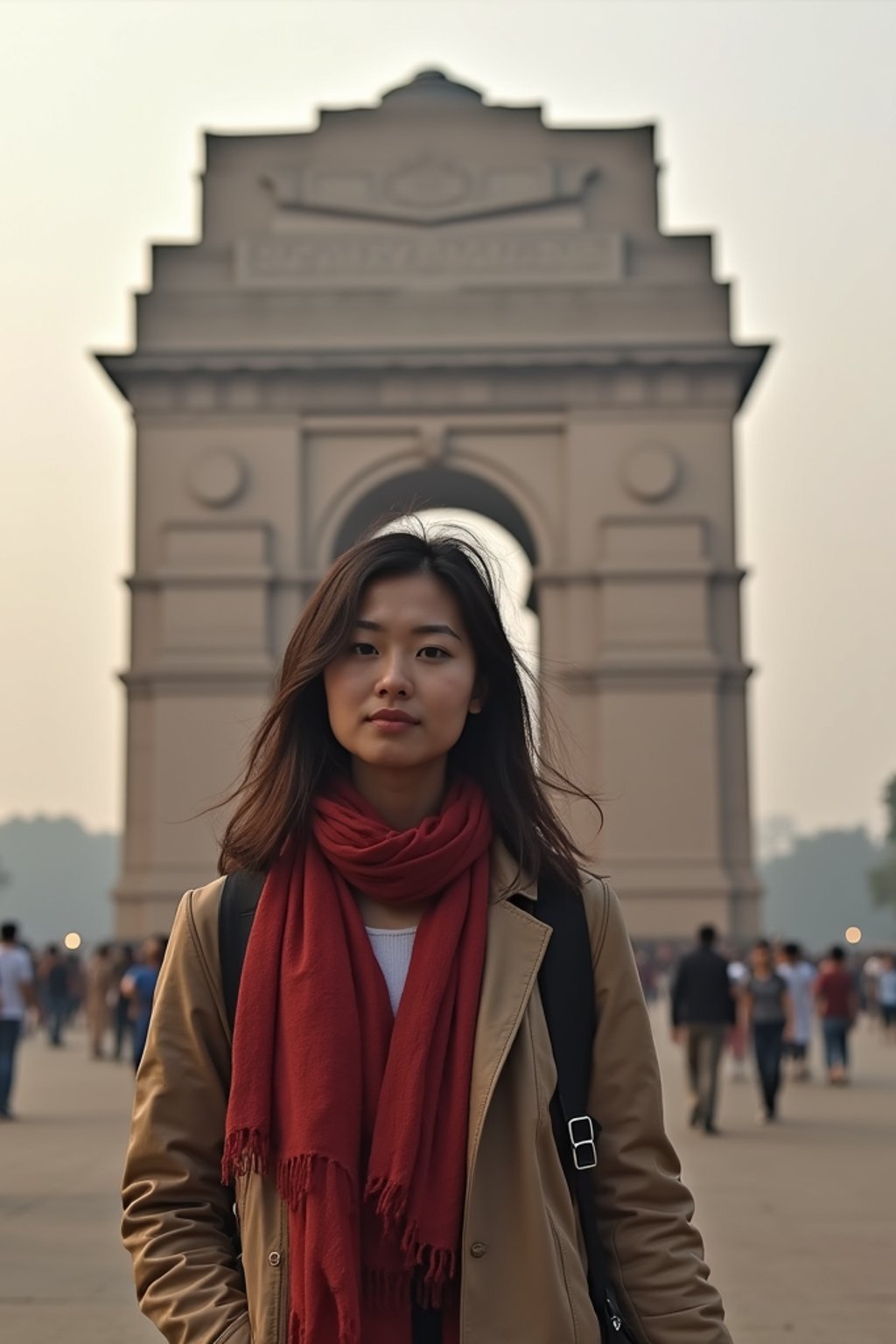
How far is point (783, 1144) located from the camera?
12.7 meters

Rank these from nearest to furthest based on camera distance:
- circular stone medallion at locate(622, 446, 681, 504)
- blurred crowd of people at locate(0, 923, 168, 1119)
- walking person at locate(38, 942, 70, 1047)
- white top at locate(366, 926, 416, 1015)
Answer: white top at locate(366, 926, 416, 1015), blurred crowd of people at locate(0, 923, 168, 1119), walking person at locate(38, 942, 70, 1047), circular stone medallion at locate(622, 446, 681, 504)

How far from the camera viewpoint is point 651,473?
31.3 metres

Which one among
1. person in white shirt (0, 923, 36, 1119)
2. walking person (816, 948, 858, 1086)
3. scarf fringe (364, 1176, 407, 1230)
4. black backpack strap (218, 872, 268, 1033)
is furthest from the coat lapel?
walking person (816, 948, 858, 1086)

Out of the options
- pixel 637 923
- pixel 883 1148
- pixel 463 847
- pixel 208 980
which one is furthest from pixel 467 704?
pixel 637 923

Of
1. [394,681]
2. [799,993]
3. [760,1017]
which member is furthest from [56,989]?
[394,681]

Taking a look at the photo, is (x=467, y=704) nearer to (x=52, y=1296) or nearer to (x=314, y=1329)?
(x=314, y=1329)

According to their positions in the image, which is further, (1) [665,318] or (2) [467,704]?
(1) [665,318]

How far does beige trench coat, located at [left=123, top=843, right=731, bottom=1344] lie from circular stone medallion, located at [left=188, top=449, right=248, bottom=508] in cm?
2872

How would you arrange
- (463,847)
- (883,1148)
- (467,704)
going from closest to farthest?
1. (463,847)
2. (467,704)
3. (883,1148)

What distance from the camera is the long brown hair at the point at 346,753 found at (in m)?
3.09

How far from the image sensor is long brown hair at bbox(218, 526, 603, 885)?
3.09m

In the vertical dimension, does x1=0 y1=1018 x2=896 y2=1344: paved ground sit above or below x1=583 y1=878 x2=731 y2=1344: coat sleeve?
below

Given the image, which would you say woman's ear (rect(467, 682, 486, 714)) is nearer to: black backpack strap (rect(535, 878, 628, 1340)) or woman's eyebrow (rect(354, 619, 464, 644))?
woman's eyebrow (rect(354, 619, 464, 644))

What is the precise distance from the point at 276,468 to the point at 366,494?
1552 mm
